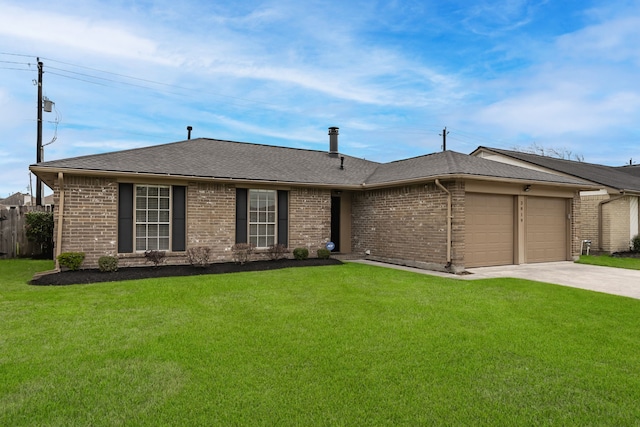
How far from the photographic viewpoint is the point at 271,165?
13.6m

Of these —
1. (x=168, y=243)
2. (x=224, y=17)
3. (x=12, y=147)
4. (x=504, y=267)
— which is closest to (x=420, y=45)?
(x=224, y=17)

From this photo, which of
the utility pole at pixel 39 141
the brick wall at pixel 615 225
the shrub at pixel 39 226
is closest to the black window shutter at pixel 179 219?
the shrub at pixel 39 226

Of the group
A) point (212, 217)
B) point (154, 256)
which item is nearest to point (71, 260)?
point (154, 256)

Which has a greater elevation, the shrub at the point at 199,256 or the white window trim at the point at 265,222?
the white window trim at the point at 265,222

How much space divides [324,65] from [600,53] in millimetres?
10926

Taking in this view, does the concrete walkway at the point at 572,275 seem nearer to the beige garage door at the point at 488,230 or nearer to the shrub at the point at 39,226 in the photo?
the beige garage door at the point at 488,230

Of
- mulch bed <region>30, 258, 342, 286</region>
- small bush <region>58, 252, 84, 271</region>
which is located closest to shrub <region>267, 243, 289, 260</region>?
mulch bed <region>30, 258, 342, 286</region>

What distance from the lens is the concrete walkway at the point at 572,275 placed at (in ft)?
27.6

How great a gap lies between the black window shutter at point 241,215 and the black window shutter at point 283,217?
1.18 m

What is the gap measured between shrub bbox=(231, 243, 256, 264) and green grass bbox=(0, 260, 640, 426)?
3723 millimetres

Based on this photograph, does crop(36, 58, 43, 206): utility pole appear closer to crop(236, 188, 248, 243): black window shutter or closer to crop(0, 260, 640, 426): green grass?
crop(236, 188, 248, 243): black window shutter

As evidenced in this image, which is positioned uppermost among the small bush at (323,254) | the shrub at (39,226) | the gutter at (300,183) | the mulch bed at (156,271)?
the gutter at (300,183)

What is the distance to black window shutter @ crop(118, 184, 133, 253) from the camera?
10.2m

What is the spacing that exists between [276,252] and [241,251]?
1258 millimetres
